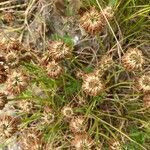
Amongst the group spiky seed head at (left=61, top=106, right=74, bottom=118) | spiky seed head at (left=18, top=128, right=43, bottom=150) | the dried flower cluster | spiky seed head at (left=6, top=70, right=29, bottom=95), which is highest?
the dried flower cluster

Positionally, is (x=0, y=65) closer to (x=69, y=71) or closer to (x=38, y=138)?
(x=38, y=138)

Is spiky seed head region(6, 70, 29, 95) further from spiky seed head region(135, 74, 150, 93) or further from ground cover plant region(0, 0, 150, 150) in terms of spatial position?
spiky seed head region(135, 74, 150, 93)

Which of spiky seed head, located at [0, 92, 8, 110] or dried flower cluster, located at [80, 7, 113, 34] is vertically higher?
dried flower cluster, located at [80, 7, 113, 34]

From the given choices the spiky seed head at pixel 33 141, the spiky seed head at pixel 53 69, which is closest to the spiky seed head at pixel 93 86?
the spiky seed head at pixel 53 69

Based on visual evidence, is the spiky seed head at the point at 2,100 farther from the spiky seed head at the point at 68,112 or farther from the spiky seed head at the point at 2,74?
the spiky seed head at the point at 68,112

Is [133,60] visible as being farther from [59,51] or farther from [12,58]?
[12,58]

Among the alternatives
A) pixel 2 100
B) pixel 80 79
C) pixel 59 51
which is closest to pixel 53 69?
pixel 59 51

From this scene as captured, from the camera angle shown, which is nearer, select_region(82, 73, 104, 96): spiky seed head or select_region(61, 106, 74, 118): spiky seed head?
select_region(82, 73, 104, 96): spiky seed head

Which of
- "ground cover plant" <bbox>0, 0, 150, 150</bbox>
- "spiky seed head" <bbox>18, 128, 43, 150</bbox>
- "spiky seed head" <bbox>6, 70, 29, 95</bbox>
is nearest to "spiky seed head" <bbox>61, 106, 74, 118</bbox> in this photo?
"ground cover plant" <bbox>0, 0, 150, 150</bbox>
